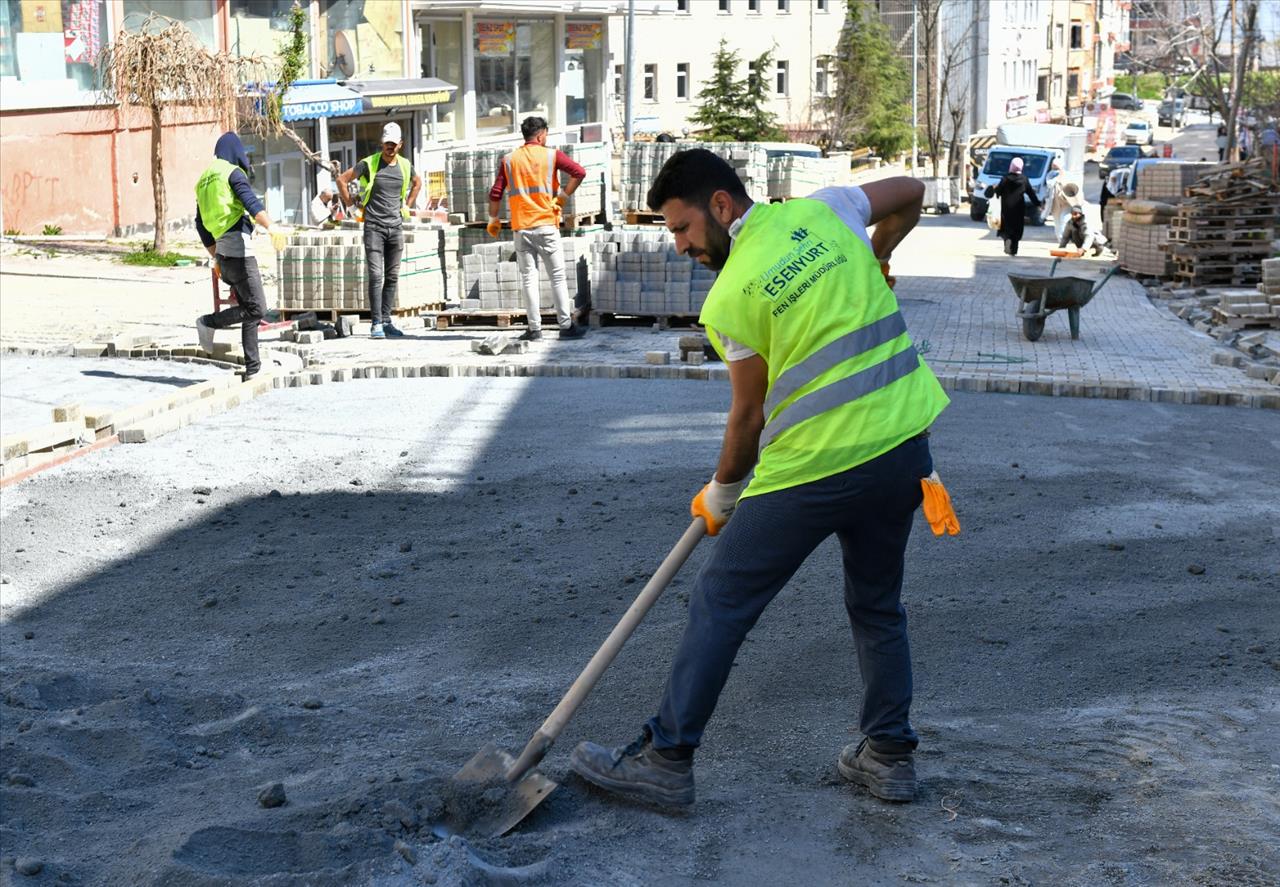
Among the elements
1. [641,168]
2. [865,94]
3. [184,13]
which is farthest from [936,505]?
[865,94]

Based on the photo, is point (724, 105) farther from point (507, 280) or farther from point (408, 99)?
point (507, 280)

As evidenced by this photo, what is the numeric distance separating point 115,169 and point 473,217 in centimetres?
1246

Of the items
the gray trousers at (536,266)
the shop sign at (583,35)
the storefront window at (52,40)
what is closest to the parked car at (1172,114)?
the shop sign at (583,35)

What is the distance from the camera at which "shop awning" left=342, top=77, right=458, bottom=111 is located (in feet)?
119

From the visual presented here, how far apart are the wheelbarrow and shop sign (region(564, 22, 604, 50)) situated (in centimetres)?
3508

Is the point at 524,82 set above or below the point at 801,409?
above

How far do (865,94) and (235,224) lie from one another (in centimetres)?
5119

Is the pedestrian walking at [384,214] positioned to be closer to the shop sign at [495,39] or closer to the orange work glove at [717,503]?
the orange work glove at [717,503]

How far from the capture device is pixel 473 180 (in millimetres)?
17766

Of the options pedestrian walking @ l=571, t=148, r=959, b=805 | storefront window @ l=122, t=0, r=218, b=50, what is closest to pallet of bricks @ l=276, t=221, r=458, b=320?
pedestrian walking @ l=571, t=148, r=959, b=805

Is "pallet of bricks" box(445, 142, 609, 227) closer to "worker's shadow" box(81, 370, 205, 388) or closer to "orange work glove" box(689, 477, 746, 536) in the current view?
"worker's shadow" box(81, 370, 205, 388)

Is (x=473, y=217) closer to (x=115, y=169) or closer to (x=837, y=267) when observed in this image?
(x=115, y=169)

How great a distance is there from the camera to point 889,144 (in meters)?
59.9

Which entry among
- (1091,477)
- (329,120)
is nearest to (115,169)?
(329,120)
